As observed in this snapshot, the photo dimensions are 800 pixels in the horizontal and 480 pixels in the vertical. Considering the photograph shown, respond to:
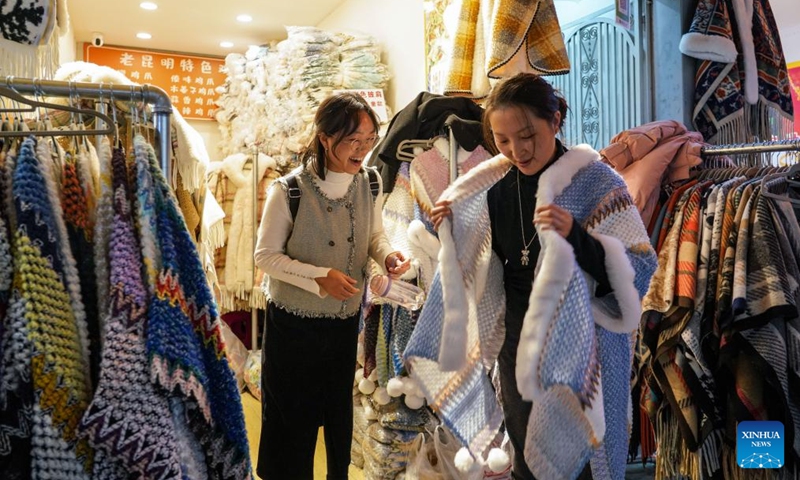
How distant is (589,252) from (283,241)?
935 millimetres

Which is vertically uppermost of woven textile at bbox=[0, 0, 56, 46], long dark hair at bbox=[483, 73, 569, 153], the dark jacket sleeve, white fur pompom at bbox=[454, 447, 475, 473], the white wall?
the white wall

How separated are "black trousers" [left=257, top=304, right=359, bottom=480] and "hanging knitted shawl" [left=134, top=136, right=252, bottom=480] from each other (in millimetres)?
915

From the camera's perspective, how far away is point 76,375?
2.89ft

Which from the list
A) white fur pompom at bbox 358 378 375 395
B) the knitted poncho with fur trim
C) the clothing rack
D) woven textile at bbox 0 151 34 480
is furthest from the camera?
white fur pompom at bbox 358 378 375 395

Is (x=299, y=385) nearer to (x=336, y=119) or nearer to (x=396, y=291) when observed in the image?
(x=396, y=291)

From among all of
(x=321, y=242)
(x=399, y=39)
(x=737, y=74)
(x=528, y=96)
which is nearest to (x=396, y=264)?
(x=321, y=242)

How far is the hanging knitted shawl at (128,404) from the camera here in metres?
0.85

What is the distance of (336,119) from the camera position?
1.89m

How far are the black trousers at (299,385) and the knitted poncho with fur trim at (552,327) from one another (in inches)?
15.8

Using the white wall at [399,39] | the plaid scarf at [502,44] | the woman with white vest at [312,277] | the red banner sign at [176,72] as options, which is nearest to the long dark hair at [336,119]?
the woman with white vest at [312,277]

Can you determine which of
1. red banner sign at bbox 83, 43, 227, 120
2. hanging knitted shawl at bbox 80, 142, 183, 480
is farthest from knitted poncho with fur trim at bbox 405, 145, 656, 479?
red banner sign at bbox 83, 43, 227, 120

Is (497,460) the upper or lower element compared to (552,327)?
lower

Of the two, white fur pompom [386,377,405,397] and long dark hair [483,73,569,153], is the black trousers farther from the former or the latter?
long dark hair [483,73,569,153]

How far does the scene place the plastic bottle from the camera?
6.45 ft
